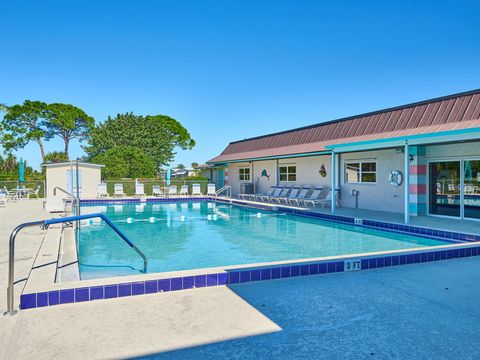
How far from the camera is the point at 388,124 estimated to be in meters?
12.7

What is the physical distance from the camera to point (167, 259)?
6.95 meters

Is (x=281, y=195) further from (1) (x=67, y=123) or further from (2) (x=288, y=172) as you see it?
(1) (x=67, y=123)

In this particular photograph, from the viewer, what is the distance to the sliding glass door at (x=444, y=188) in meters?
10.5

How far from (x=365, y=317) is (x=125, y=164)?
30395 millimetres

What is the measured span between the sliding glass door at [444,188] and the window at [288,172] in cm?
716

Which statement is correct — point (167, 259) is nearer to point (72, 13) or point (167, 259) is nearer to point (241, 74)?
point (72, 13)

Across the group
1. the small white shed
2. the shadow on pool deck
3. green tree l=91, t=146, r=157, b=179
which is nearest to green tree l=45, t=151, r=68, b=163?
green tree l=91, t=146, r=157, b=179

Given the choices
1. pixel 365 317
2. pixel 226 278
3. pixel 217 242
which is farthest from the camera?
pixel 217 242

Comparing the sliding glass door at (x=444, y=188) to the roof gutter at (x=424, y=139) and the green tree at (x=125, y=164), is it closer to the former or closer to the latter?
the roof gutter at (x=424, y=139)

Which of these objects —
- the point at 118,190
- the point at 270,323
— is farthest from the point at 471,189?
the point at 118,190

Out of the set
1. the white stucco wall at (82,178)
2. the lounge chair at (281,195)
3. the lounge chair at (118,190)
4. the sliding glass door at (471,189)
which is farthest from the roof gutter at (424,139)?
the white stucco wall at (82,178)

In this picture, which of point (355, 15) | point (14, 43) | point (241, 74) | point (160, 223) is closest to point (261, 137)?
point (241, 74)

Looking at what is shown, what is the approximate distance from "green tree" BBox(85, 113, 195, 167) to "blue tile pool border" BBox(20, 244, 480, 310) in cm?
3402

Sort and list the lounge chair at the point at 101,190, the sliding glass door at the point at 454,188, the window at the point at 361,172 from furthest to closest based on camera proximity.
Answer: the lounge chair at the point at 101,190 → the window at the point at 361,172 → the sliding glass door at the point at 454,188
